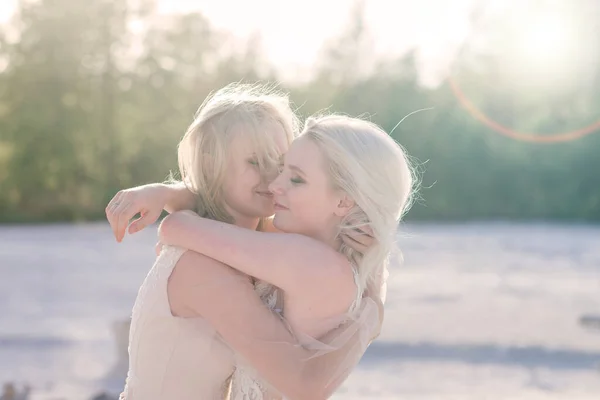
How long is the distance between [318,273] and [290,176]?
0.28 m

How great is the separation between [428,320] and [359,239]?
28.1ft

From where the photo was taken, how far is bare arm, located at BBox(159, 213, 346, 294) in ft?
7.68

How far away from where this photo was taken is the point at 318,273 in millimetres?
2346

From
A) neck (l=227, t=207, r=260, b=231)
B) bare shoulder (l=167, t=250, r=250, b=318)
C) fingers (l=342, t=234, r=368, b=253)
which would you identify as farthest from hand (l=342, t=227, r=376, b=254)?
neck (l=227, t=207, r=260, b=231)

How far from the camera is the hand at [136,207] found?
8.24 ft

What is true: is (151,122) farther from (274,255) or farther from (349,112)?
(274,255)

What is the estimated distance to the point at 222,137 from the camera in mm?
2605

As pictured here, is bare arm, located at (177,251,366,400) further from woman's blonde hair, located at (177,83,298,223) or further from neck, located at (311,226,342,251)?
woman's blonde hair, located at (177,83,298,223)

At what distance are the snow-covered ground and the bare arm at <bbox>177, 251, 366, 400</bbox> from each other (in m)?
0.71

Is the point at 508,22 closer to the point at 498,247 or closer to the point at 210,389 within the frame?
the point at 498,247

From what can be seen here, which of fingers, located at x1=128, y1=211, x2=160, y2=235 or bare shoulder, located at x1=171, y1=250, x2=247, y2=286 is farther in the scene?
fingers, located at x1=128, y1=211, x2=160, y2=235

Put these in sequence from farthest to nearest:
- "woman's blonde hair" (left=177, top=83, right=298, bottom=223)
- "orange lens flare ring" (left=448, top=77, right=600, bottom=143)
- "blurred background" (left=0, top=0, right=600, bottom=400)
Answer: "orange lens flare ring" (left=448, top=77, right=600, bottom=143)
"blurred background" (left=0, top=0, right=600, bottom=400)
"woman's blonde hair" (left=177, top=83, right=298, bottom=223)

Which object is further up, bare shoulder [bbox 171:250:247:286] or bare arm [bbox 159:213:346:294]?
bare arm [bbox 159:213:346:294]

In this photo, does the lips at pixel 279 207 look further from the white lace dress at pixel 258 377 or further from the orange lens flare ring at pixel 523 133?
the orange lens flare ring at pixel 523 133
